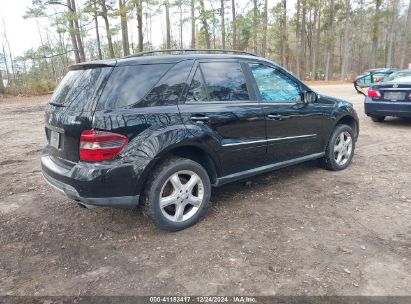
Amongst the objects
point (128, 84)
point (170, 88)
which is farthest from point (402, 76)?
point (128, 84)

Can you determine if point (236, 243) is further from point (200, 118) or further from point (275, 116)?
point (275, 116)

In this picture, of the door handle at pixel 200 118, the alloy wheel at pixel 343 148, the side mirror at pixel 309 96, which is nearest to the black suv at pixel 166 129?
the door handle at pixel 200 118

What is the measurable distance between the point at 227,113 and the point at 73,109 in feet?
5.02

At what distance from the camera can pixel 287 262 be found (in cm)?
289

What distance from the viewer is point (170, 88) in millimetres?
3359

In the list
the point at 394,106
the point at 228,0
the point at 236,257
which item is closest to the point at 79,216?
the point at 236,257

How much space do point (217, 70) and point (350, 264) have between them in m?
2.30

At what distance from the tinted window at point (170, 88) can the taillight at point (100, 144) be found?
0.39 m

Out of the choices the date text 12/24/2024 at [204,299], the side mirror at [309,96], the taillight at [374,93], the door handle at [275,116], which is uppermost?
the side mirror at [309,96]

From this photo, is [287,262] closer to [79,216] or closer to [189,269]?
[189,269]

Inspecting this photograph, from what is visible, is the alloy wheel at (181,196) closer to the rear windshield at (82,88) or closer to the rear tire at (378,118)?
the rear windshield at (82,88)

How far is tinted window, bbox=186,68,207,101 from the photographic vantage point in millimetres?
3475

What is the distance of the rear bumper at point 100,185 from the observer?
9.83 feet

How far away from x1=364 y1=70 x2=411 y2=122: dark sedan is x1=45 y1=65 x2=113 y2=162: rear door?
7040 mm
